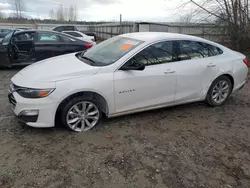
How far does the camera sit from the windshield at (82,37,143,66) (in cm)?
351

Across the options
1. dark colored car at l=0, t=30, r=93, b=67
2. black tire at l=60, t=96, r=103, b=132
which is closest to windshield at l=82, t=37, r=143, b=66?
black tire at l=60, t=96, r=103, b=132

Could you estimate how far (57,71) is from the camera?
10.6 feet

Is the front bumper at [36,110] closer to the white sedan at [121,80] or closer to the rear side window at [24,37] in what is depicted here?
the white sedan at [121,80]

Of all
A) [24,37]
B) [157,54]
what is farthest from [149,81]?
[24,37]

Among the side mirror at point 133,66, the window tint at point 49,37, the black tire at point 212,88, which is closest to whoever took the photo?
the side mirror at point 133,66

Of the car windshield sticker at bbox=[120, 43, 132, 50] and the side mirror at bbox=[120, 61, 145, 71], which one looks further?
the car windshield sticker at bbox=[120, 43, 132, 50]

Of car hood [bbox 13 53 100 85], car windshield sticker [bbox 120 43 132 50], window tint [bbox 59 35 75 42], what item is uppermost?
window tint [bbox 59 35 75 42]

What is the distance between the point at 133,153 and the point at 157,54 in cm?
174

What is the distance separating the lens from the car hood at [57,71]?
3094 millimetres

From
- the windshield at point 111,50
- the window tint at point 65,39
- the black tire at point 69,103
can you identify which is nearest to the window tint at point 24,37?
the window tint at point 65,39

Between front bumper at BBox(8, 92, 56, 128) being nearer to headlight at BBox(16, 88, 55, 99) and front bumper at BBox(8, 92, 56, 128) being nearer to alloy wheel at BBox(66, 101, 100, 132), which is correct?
headlight at BBox(16, 88, 55, 99)

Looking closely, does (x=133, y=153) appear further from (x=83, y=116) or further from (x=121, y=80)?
(x=121, y=80)

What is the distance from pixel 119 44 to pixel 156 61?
0.75m

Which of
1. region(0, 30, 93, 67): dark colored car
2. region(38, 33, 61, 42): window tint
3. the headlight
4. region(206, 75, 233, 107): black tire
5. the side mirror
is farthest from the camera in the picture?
region(38, 33, 61, 42): window tint
